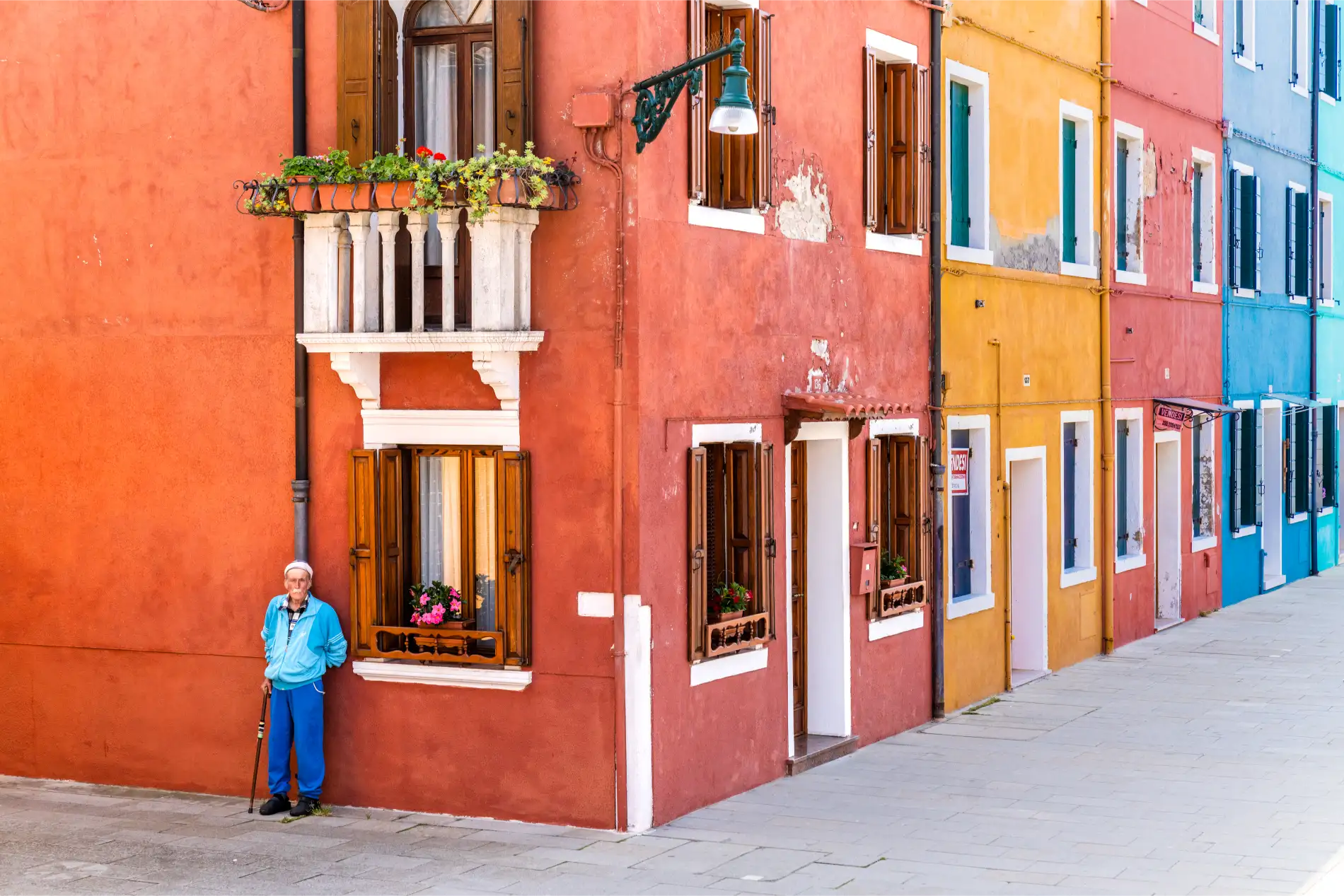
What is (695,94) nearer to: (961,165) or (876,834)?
(876,834)

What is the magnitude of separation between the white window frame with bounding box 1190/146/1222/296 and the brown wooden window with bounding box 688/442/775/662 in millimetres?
12868

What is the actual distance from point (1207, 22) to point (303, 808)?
17.4m

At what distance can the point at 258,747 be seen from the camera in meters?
12.9

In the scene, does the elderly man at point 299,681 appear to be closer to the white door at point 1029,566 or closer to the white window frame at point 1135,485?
the white door at point 1029,566

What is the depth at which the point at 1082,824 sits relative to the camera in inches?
503

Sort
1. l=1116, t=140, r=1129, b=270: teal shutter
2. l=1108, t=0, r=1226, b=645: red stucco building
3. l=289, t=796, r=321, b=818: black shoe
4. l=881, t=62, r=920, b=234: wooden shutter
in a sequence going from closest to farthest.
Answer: l=289, t=796, r=321, b=818: black shoe → l=881, t=62, r=920, b=234: wooden shutter → l=1116, t=140, r=1129, b=270: teal shutter → l=1108, t=0, r=1226, b=645: red stucco building

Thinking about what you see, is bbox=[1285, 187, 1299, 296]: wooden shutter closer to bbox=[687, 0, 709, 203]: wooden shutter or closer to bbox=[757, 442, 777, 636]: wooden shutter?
bbox=[757, 442, 777, 636]: wooden shutter

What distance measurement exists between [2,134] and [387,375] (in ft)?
12.4

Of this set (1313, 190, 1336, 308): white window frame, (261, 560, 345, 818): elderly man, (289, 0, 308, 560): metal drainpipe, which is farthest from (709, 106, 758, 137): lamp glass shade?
(1313, 190, 1336, 308): white window frame

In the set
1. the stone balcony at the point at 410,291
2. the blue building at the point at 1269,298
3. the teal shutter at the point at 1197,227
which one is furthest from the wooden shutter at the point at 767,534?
the blue building at the point at 1269,298

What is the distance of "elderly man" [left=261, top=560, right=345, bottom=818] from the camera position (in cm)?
1280

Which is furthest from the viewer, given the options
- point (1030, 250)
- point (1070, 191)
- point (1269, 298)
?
point (1269, 298)

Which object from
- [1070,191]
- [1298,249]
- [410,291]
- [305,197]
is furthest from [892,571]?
[1298,249]

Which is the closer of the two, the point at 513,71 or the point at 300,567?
the point at 513,71
